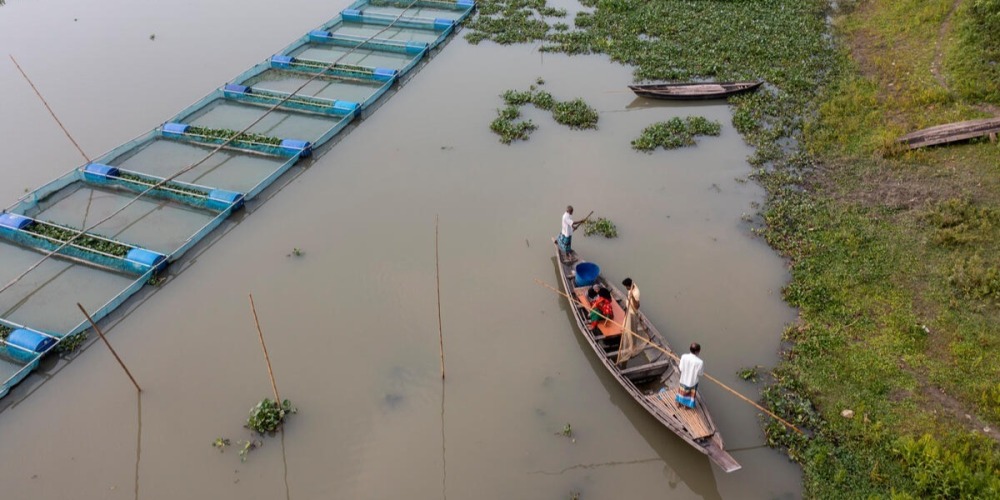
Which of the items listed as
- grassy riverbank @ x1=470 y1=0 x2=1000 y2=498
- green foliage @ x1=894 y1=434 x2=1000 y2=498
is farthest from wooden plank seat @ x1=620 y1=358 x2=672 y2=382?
green foliage @ x1=894 y1=434 x2=1000 y2=498

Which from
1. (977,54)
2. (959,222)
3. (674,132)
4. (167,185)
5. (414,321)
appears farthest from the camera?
(977,54)

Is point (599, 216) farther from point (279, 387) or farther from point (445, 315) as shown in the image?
point (279, 387)

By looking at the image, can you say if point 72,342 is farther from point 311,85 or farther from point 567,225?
point 311,85

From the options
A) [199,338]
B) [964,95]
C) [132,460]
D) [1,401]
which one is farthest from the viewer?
[964,95]

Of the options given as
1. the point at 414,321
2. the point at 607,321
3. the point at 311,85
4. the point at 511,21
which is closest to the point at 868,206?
the point at 607,321

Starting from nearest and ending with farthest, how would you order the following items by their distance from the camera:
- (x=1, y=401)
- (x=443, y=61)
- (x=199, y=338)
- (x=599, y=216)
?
(x=1, y=401) < (x=199, y=338) < (x=599, y=216) < (x=443, y=61)

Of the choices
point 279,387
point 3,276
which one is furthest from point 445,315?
point 3,276

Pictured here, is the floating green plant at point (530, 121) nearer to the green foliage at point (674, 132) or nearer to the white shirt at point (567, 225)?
the green foliage at point (674, 132)

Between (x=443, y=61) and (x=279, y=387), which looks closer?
(x=279, y=387)
